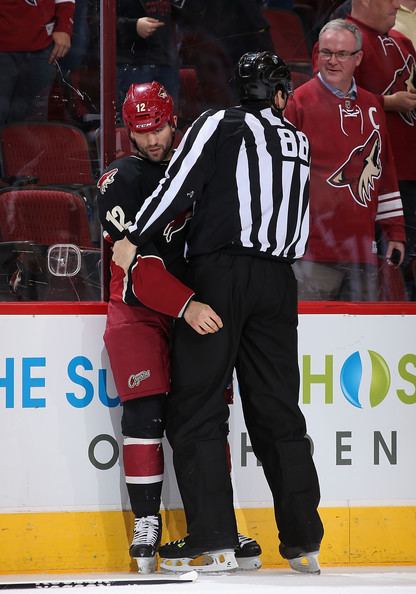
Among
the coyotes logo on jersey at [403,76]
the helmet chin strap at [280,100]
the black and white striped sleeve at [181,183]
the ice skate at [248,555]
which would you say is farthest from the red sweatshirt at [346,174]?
the ice skate at [248,555]

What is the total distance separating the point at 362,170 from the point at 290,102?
1.05 feet

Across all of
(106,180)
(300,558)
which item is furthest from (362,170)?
(300,558)

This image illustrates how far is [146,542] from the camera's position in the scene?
3.41 meters

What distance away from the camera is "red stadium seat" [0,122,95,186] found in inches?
142

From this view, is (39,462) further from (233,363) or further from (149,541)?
(233,363)

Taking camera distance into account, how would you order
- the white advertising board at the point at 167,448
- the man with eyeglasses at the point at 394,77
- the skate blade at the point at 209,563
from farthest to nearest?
the man with eyeglasses at the point at 394,77, the white advertising board at the point at 167,448, the skate blade at the point at 209,563

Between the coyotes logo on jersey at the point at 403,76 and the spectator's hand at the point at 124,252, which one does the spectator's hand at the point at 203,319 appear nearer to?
the spectator's hand at the point at 124,252

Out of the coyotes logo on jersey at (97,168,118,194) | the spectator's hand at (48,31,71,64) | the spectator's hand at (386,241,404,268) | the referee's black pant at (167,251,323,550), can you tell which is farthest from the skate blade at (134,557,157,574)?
the spectator's hand at (48,31,71,64)

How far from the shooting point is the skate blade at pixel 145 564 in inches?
135

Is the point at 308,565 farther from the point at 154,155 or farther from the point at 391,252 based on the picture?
the point at 154,155

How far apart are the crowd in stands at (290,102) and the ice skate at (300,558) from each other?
796mm

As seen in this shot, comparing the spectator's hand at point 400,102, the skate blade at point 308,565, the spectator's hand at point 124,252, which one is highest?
the spectator's hand at point 400,102

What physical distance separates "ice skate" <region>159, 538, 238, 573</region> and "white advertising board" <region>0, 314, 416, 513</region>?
227 mm

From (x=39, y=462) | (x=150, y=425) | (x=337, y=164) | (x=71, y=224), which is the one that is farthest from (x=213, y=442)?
(x=337, y=164)
